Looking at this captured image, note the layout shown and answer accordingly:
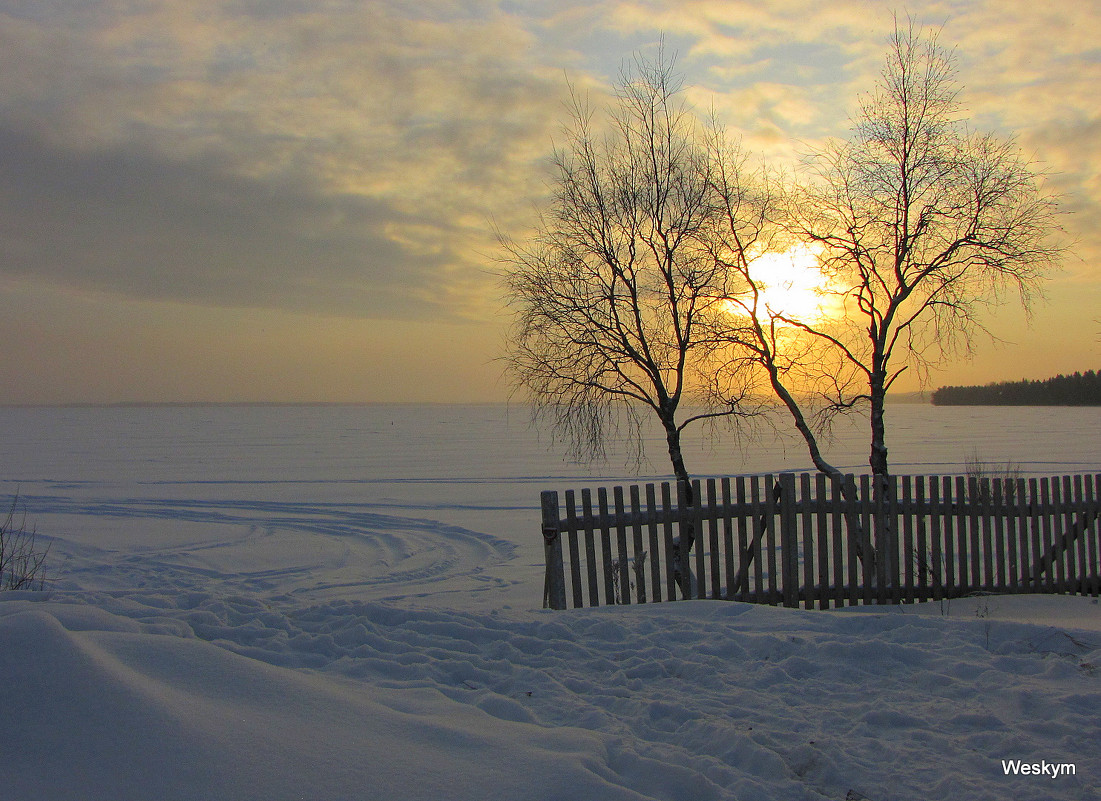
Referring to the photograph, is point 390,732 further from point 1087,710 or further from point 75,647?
point 1087,710

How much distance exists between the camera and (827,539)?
8.29 meters

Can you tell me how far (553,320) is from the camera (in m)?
10.8

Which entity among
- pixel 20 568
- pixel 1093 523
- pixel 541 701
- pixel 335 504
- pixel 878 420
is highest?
pixel 878 420

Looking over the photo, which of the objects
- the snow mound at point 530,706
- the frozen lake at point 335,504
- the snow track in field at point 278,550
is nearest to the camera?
the snow mound at point 530,706

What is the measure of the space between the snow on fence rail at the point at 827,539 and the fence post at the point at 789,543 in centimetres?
1

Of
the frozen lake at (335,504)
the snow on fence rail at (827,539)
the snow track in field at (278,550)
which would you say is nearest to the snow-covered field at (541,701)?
the snow on fence rail at (827,539)

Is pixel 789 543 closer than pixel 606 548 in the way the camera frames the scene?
No

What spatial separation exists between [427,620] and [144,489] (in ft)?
67.9

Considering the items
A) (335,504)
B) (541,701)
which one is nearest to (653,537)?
(541,701)

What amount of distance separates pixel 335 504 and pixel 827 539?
583 inches

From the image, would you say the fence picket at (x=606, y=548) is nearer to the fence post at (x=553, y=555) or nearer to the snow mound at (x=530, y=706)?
the fence post at (x=553, y=555)

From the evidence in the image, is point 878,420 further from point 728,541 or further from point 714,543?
point 714,543

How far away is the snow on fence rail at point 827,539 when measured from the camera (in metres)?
7.80

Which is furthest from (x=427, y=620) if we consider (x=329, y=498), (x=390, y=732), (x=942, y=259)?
(x=329, y=498)
